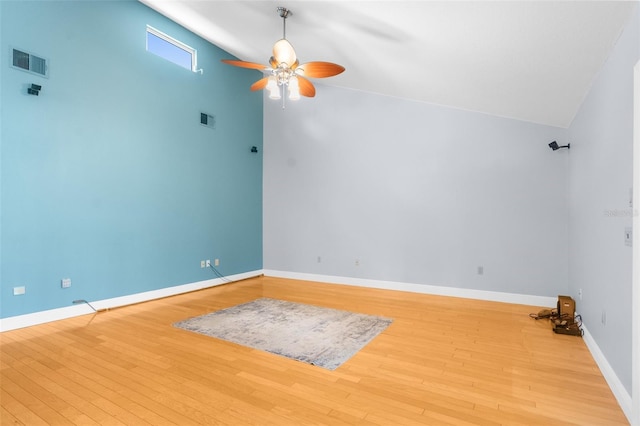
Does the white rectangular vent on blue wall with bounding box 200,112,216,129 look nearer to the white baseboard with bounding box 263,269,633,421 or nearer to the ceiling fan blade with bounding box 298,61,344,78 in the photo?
the ceiling fan blade with bounding box 298,61,344,78

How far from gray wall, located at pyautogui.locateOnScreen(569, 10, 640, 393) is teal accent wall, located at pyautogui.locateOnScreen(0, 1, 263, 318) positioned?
5.13 metres

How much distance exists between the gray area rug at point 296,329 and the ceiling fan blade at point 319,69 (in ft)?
9.25

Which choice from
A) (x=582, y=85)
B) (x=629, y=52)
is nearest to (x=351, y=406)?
(x=629, y=52)

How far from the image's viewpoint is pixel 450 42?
Result: 11.3 ft

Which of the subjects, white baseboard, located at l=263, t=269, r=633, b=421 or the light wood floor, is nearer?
the light wood floor

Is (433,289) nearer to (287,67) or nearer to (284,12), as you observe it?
(287,67)

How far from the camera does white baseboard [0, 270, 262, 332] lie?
366cm

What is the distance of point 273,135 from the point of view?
23.0 ft

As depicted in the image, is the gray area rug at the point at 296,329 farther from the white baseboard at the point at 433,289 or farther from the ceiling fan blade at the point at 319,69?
the ceiling fan blade at the point at 319,69

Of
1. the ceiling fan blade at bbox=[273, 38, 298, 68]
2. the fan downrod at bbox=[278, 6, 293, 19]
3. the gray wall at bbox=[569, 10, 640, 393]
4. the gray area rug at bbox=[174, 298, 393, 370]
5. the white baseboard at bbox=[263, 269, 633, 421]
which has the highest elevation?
the fan downrod at bbox=[278, 6, 293, 19]

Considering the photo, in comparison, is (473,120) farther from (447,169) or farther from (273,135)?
(273,135)

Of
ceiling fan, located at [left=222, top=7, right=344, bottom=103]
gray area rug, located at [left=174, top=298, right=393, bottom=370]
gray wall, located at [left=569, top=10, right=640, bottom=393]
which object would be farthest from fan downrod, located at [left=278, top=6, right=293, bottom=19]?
gray area rug, located at [left=174, top=298, right=393, bottom=370]

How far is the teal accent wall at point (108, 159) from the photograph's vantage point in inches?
146

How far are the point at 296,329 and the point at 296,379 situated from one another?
1.15 meters
